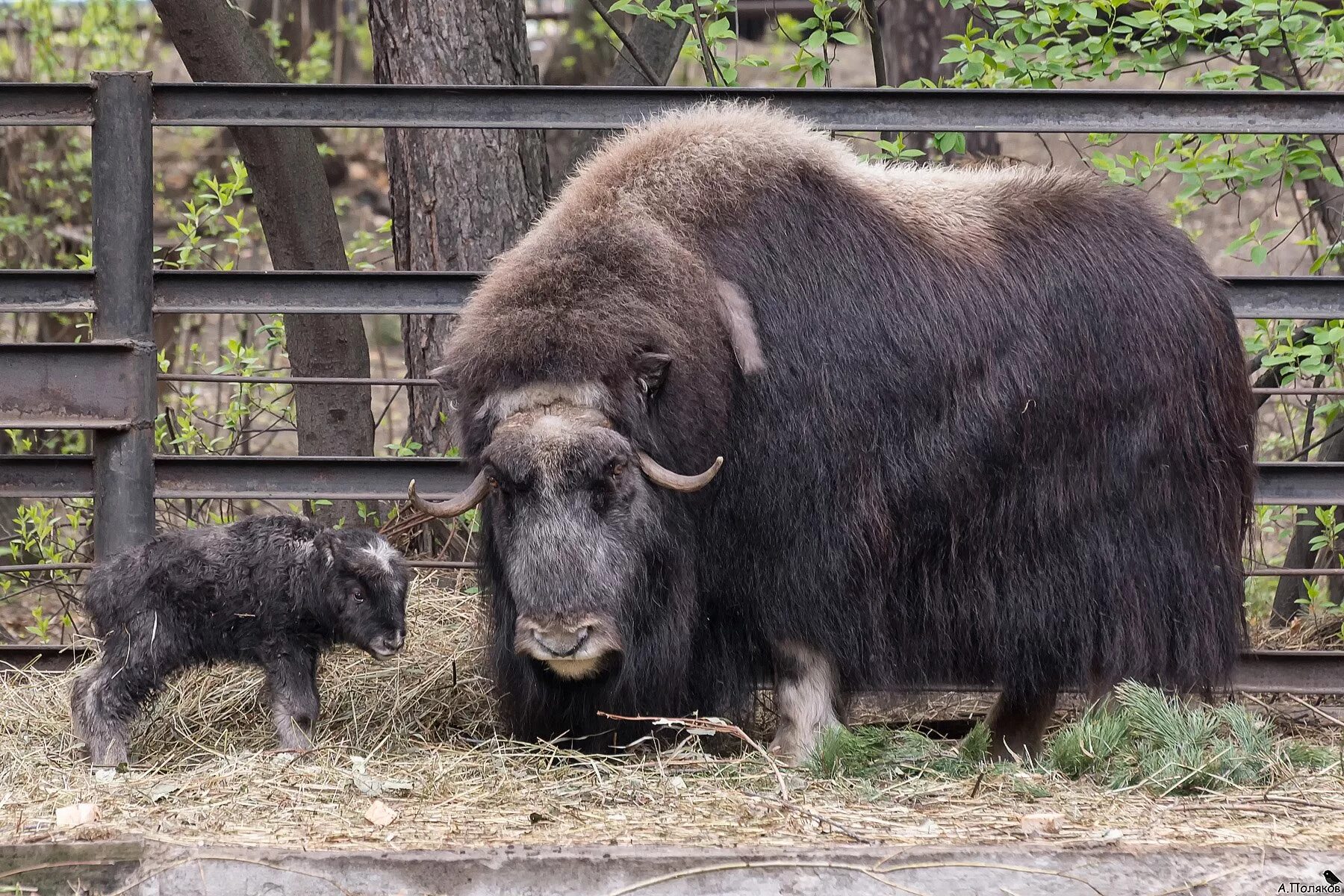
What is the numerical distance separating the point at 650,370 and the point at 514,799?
106 cm

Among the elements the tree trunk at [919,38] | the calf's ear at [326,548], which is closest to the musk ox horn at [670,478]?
the calf's ear at [326,548]

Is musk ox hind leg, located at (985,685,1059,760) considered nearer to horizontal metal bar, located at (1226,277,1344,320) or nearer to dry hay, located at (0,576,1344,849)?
dry hay, located at (0,576,1344,849)

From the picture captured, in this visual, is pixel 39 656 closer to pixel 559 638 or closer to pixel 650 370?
pixel 559 638

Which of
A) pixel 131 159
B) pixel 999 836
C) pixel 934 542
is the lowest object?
pixel 999 836

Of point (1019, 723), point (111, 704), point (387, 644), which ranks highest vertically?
point (387, 644)

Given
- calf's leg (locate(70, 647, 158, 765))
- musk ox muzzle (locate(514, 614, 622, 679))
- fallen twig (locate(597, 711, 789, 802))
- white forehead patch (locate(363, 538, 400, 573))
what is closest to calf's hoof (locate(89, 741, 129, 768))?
calf's leg (locate(70, 647, 158, 765))

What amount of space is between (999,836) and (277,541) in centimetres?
191

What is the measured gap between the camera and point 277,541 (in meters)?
3.80

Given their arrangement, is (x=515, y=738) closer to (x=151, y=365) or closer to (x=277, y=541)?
(x=277, y=541)

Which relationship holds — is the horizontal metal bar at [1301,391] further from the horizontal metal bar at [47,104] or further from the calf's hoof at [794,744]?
the horizontal metal bar at [47,104]

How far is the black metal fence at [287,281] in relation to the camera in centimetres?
445

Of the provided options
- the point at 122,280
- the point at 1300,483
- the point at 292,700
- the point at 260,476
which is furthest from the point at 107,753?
the point at 1300,483

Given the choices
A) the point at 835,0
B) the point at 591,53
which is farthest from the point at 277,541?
the point at 591,53

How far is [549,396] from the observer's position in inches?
143
